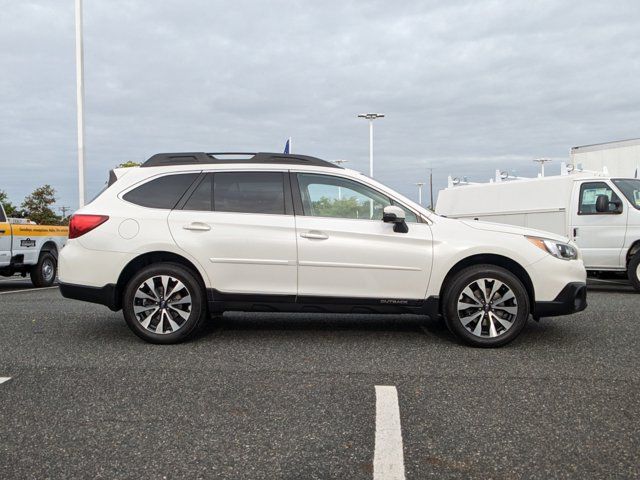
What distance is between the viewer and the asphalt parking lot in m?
2.93

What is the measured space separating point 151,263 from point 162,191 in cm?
70

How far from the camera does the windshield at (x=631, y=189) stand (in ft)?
34.2

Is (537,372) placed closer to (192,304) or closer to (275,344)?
(275,344)

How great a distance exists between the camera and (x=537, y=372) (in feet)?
15.1

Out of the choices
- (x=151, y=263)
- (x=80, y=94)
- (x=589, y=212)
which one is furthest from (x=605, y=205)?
(x=80, y=94)

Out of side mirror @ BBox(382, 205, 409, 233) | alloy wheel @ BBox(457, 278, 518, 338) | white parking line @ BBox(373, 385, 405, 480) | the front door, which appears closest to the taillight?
the front door

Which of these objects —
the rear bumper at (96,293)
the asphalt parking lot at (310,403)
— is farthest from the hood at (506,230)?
the rear bumper at (96,293)

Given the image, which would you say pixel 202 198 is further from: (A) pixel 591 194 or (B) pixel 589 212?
(A) pixel 591 194

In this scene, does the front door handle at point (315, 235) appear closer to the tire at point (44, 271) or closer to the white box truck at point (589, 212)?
the white box truck at point (589, 212)

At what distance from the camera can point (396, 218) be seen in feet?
17.6

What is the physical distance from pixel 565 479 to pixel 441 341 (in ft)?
9.86

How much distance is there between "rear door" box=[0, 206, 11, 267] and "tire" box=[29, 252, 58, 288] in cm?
92

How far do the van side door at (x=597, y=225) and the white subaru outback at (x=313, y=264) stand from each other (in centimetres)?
554

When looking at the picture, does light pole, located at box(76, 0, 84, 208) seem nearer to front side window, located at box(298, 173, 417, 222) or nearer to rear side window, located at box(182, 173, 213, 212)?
rear side window, located at box(182, 173, 213, 212)
